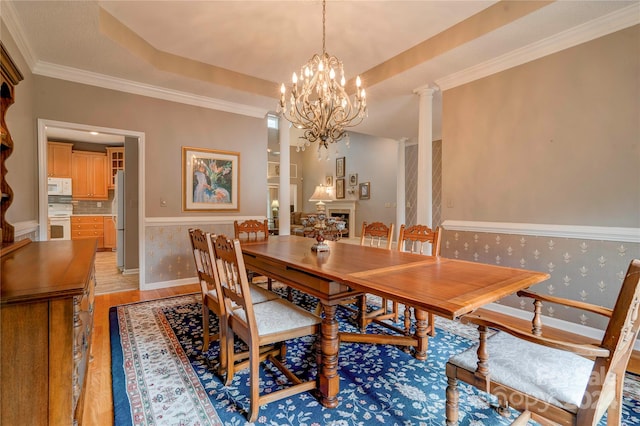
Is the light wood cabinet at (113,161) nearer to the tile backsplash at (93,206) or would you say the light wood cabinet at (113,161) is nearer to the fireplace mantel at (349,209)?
the tile backsplash at (93,206)

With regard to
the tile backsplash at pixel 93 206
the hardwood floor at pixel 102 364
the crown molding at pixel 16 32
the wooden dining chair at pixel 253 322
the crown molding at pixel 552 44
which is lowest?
the hardwood floor at pixel 102 364

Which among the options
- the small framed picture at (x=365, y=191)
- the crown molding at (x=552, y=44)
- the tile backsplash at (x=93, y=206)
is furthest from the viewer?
Answer: the small framed picture at (x=365, y=191)

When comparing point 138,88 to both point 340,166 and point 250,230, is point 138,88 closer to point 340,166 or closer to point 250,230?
point 250,230

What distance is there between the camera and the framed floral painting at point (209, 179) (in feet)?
13.5

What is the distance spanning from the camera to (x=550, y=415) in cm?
103

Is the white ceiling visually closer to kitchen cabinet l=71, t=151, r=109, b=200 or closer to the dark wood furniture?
the dark wood furniture

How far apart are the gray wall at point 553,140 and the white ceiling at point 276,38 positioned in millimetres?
183

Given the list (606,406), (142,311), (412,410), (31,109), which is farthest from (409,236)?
(31,109)

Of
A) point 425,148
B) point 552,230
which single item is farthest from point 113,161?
point 552,230

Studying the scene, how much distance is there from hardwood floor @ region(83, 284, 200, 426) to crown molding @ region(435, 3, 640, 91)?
4141 millimetres

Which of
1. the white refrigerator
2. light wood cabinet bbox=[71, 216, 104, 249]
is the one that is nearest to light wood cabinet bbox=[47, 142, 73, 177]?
light wood cabinet bbox=[71, 216, 104, 249]

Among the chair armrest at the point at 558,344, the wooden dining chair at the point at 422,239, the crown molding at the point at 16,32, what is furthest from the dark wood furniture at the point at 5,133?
the wooden dining chair at the point at 422,239

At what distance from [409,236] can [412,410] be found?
139 cm

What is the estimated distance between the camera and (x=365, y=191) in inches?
355
